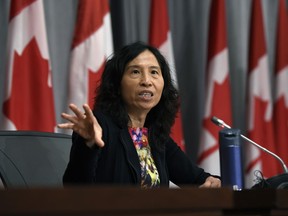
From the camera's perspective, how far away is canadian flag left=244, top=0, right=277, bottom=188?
4.16m

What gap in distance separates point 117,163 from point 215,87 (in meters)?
2.10

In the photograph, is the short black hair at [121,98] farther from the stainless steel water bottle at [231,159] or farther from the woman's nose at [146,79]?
the stainless steel water bottle at [231,159]

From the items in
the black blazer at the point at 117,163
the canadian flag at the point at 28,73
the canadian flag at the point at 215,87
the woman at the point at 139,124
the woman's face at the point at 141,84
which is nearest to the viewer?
the black blazer at the point at 117,163

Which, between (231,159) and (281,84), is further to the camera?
(281,84)

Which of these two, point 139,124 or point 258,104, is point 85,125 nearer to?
point 139,124

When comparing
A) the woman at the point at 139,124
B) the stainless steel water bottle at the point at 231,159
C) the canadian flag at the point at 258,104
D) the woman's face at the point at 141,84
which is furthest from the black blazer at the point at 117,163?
the canadian flag at the point at 258,104

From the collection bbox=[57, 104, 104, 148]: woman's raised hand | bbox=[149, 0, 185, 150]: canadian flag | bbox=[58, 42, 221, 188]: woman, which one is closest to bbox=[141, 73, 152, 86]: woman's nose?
bbox=[58, 42, 221, 188]: woman

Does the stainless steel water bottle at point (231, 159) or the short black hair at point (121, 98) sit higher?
the short black hair at point (121, 98)

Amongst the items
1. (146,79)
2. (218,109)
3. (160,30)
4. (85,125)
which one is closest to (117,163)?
(146,79)

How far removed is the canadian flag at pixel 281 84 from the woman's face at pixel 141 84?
226 cm

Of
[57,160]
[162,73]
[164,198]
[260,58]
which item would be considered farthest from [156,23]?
[164,198]

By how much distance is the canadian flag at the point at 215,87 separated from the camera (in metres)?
3.96

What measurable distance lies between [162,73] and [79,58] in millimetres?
1317

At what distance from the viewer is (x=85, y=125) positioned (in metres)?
1.56
